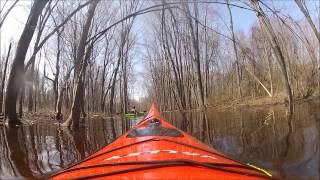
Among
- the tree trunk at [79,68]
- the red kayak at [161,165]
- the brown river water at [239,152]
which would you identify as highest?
the tree trunk at [79,68]

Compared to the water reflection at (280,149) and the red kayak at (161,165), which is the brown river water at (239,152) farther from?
the red kayak at (161,165)

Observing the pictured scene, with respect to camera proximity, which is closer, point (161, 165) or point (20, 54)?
point (161, 165)

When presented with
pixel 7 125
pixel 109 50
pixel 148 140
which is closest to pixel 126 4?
pixel 109 50

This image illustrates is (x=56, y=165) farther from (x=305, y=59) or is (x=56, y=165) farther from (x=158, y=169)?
(x=305, y=59)

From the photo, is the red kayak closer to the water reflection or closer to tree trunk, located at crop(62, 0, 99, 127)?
the water reflection

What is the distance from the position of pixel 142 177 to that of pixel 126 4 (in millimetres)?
23971

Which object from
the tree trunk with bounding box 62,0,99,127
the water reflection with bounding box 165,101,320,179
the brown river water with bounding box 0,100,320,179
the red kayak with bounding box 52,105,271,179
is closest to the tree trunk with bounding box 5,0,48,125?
the tree trunk with bounding box 62,0,99,127

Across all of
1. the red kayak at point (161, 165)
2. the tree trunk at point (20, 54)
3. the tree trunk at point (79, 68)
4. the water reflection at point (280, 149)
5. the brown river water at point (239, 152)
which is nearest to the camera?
the red kayak at point (161, 165)

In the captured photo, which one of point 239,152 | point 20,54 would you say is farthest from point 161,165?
point 20,54

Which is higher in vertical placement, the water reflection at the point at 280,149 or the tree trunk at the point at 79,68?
the tree trunk at the point at 79,68

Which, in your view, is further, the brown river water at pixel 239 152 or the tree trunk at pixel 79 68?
the tree trunk at pixel 79 68

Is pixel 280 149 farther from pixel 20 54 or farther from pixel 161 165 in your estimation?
pixel 20 54

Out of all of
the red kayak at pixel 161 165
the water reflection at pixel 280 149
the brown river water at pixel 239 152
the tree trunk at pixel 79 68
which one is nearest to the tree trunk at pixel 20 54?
the tree trunk at pixel 79 68

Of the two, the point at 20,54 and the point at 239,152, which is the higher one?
the point at 20,54
